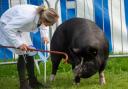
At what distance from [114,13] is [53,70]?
2355 mm

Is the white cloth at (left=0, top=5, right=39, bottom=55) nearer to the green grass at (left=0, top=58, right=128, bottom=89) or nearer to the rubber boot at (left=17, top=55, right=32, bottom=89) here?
the rubber boot at (left=17, top=55, right=32, bottom=89)

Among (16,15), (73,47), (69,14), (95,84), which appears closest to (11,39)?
(16,15)

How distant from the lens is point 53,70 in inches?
375

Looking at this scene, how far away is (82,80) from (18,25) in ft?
5.96

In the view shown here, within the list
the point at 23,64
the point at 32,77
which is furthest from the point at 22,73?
the point at 32,77

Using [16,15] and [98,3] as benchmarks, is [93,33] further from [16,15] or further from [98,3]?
[98,3]

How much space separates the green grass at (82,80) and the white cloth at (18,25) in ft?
3.40

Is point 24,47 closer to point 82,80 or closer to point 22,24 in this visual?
point 22,24

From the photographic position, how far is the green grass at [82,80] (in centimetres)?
899

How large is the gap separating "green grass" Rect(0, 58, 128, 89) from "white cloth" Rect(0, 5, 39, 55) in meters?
1.04

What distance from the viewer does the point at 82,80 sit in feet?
31.1

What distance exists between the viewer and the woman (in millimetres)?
8141

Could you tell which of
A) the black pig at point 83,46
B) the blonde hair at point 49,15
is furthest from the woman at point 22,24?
the black pig at point 83,46

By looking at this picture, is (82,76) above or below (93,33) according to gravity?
below
